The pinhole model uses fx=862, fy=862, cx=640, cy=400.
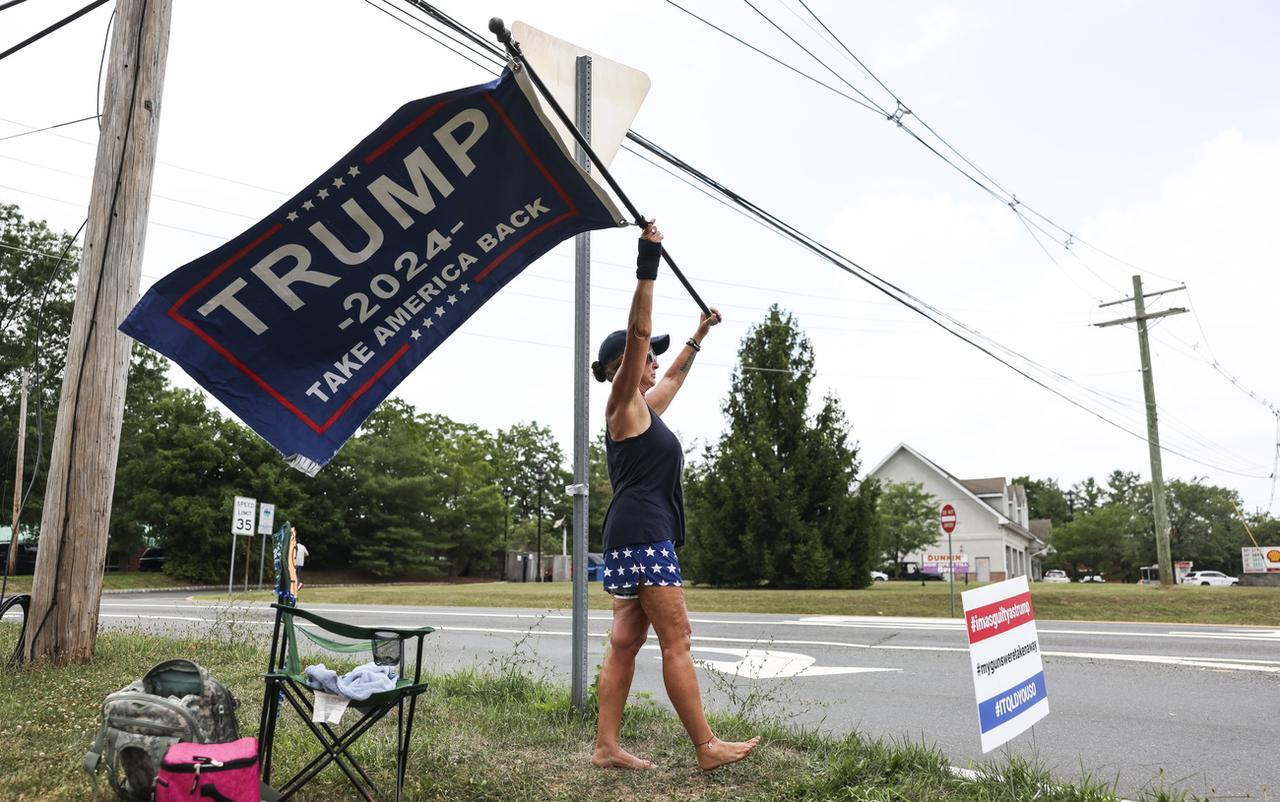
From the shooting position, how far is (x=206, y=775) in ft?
8.60

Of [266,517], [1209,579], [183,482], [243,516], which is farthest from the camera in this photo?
[1209,579]

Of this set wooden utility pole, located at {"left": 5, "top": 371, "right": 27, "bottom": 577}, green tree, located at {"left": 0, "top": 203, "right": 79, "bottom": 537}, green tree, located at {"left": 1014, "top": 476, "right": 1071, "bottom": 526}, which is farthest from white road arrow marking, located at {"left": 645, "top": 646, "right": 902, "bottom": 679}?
green tree, located at {"left": 1014, "top": 476, "right": 1071, "bottom": 526}

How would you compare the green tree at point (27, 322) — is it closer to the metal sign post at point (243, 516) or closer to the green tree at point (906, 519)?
the metal sign post at point (243, 516)

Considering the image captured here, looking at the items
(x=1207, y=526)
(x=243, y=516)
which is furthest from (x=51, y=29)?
(x=1207, y=526)

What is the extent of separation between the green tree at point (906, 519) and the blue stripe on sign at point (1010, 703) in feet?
136

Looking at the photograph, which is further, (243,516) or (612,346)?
(243,516)

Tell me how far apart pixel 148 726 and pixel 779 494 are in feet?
84.3

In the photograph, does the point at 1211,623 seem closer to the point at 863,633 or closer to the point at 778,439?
the point at 863,633

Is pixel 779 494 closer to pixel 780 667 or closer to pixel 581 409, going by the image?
pixel 780 667

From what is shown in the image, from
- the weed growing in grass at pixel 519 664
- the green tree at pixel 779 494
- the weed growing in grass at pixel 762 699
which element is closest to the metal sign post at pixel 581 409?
the weed growing in grass at pixel 519 664

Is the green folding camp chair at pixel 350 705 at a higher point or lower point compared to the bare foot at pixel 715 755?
higher

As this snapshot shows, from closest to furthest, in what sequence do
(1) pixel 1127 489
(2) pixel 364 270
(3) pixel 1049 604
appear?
(2) pixel 364 270
(3) pixel 1049 604
(1) pixel 1127 489

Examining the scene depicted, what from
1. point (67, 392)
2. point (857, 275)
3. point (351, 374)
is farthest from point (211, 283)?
point (857, 275)

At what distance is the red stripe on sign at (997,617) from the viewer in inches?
141
